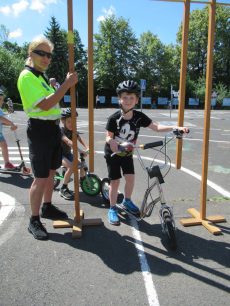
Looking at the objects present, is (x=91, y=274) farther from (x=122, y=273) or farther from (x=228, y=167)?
(x=228, y=167)

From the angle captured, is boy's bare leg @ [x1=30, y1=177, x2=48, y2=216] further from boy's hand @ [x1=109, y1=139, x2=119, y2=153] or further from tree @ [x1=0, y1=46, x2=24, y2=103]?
tree @ [x1=0, y1=46, x2=24, y2=103]

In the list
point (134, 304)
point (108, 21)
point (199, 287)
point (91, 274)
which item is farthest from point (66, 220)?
point (108, 21)

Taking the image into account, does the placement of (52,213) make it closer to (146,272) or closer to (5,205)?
(5,205)

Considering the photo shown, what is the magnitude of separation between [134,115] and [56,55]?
45.3m

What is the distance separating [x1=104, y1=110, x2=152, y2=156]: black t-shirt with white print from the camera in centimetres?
316

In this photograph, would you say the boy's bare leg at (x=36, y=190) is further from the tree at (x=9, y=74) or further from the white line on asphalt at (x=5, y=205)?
the tree at (x=9, y=74)

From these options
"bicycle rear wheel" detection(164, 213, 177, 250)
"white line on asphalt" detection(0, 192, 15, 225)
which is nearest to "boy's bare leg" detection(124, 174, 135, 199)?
"bicycle rear wheel" detection(164, 213, 177, 250)

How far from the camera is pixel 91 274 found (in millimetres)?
2359

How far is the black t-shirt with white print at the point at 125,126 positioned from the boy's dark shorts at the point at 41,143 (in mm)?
725

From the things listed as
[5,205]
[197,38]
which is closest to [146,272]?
[5,205]

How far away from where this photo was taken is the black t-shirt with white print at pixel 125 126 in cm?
316

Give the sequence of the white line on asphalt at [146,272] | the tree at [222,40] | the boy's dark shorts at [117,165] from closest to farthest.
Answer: the white line on asphalt at [146,272] → the boy's dark shorts at [117,165] → the tree at [222,40]

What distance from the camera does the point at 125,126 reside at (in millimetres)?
3168

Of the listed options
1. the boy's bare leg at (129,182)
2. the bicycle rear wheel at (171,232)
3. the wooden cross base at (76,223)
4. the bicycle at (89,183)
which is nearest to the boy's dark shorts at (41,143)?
the wooden cross base at (76,223)
